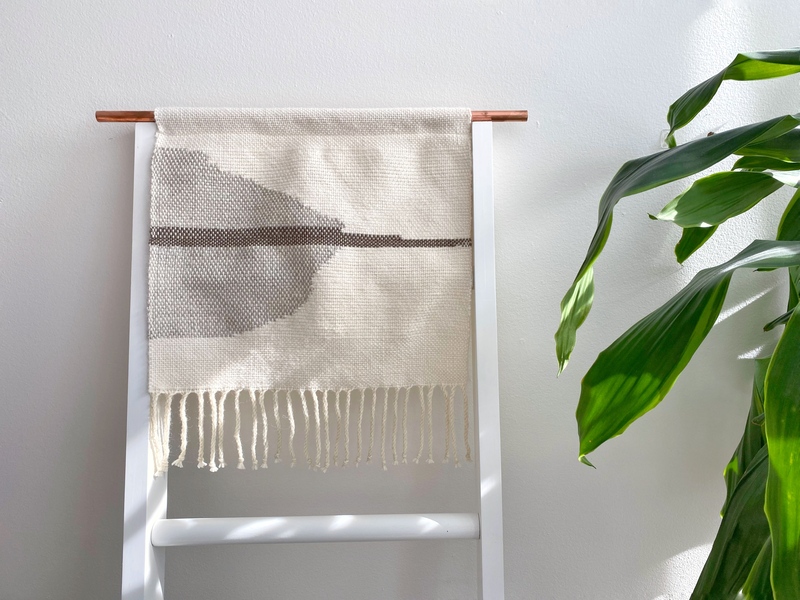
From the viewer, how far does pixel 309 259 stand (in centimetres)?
77

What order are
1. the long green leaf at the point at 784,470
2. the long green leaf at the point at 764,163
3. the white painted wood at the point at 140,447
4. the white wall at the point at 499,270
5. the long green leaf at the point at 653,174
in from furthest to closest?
1. the white wall at the point at 499,270
2. the white painted wood at the point at 140,447
3. the long green leaf at the point at 764,163
4. the long green leaf at the point at 653,174
5. the long green leaf at the point at 784,470

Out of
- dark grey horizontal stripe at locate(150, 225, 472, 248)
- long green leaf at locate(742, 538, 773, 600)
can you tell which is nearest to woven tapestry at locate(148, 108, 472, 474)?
dark grey horizontal stripe at locate(150, 225, 472, 248)

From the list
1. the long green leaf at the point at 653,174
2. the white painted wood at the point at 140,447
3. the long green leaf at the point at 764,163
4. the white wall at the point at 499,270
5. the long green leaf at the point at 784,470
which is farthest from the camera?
the white wall at the point at 499,270

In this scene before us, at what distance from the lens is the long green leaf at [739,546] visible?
1.62 ft

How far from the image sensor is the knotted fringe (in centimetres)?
76

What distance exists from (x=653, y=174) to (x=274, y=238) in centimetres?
48

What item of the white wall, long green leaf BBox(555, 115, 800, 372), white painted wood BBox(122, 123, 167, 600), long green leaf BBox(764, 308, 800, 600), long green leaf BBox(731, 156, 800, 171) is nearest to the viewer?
long green leaf BBox(764, 308, 800, 600)

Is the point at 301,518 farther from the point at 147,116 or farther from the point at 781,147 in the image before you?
the point at 781,147

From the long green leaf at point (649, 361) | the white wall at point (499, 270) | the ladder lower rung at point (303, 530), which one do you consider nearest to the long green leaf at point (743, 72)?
the long green leaf at point (649, 361)

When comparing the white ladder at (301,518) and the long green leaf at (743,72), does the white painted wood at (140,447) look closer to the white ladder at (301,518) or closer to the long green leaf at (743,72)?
the white ladder at (301,518)

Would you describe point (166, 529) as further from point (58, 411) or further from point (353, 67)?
point (353, 67)

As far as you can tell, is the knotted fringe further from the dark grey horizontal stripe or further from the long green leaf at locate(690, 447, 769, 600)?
the long green leaf at locate(690, 447, 769, 600)

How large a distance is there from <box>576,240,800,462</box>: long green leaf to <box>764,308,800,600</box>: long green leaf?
6 centimetres

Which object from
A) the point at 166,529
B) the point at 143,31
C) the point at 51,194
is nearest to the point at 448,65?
the point at 143,31
